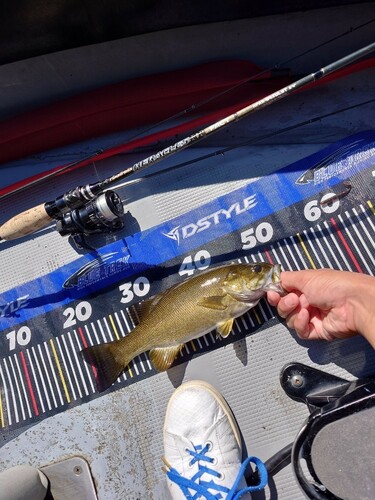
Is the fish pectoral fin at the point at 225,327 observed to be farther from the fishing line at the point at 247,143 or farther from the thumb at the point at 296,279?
the fishing line at the point at 247,143

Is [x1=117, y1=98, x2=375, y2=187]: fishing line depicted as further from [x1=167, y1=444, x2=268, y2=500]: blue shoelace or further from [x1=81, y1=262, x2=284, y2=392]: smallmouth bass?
[x1=167, y1=444, x2=268, y2=500]: blue shoelace

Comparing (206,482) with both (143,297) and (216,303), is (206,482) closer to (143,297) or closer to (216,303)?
(216,303)

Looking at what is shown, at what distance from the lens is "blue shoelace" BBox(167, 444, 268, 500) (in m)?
2.25

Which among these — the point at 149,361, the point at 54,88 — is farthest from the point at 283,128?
the point at 149,361

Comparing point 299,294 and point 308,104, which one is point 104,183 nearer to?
point 299,294

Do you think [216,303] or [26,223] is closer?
[216,303]

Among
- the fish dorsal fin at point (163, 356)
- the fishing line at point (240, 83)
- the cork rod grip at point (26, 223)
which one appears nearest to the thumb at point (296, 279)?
the fish dorsal fin at point (163, 356)

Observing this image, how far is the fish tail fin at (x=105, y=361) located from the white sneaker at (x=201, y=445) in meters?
0.33

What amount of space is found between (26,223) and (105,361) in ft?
2.82

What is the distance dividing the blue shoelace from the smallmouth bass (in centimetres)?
49

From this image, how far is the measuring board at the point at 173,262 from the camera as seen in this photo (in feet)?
8.20

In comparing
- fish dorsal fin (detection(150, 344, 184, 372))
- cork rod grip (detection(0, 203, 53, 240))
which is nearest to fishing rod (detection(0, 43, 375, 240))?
cork rod grip (detection(0, 203, 53, 240))

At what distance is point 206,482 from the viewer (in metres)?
2.35

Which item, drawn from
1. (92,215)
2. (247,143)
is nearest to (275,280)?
(247,143)
